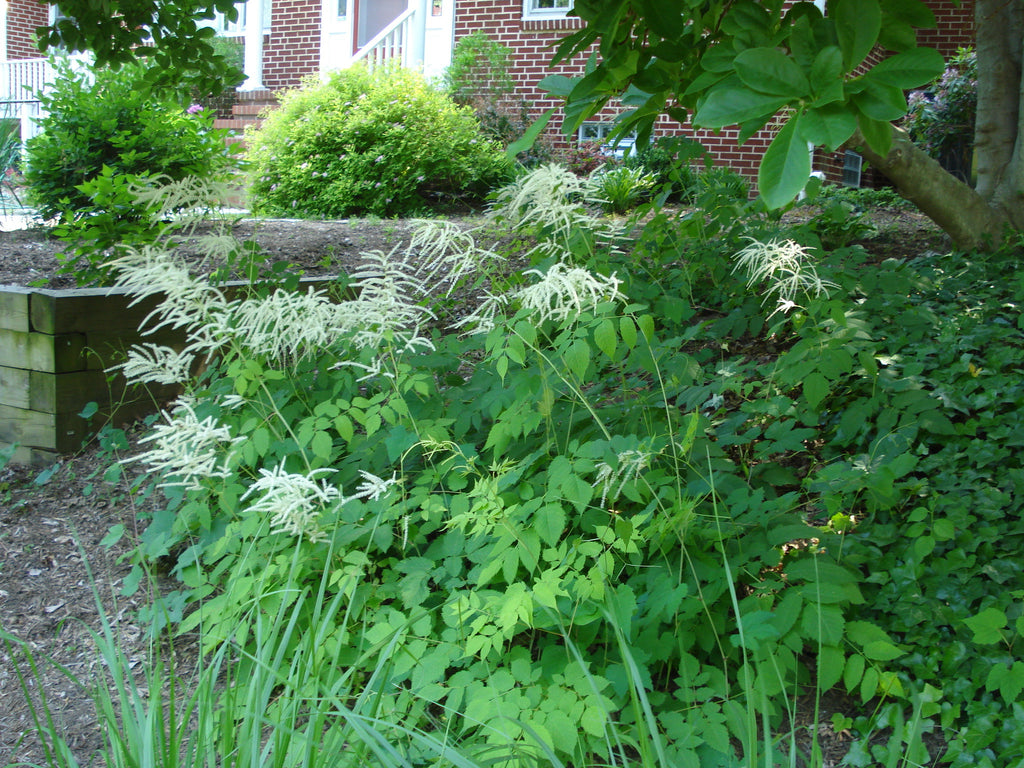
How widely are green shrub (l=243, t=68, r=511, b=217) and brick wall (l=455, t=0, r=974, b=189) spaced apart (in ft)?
6.80

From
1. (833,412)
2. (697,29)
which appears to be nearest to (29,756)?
(697,29)

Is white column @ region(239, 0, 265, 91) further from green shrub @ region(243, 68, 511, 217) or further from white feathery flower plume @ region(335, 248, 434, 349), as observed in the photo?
white feathery flower plume @ region(335, 248, 434, 349)

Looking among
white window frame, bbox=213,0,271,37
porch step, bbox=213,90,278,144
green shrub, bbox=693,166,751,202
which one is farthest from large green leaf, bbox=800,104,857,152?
white window frame, bbox=213,0,271,37

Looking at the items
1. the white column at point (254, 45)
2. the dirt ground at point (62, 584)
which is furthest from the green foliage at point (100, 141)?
the white column at point (254, 45)

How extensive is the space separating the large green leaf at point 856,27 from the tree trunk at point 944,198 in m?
3.02

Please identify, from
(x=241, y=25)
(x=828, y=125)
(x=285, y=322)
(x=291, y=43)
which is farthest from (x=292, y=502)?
(x=241, y=25)

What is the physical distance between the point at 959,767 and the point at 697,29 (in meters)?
1.85

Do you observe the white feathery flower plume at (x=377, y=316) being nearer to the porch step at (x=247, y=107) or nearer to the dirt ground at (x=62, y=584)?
the dirt ground at (x=62, y=584)

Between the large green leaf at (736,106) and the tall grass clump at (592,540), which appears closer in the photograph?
the large green leaf at (736,106)

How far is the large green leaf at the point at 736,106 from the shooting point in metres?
1.41

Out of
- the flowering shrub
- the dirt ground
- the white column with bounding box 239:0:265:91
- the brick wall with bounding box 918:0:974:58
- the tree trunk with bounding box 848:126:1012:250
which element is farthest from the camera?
the white column with bounding box 239:0:265:91

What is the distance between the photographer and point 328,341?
300cm

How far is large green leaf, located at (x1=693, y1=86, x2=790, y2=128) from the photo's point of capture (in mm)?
1408

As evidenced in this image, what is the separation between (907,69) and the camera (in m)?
1.46
